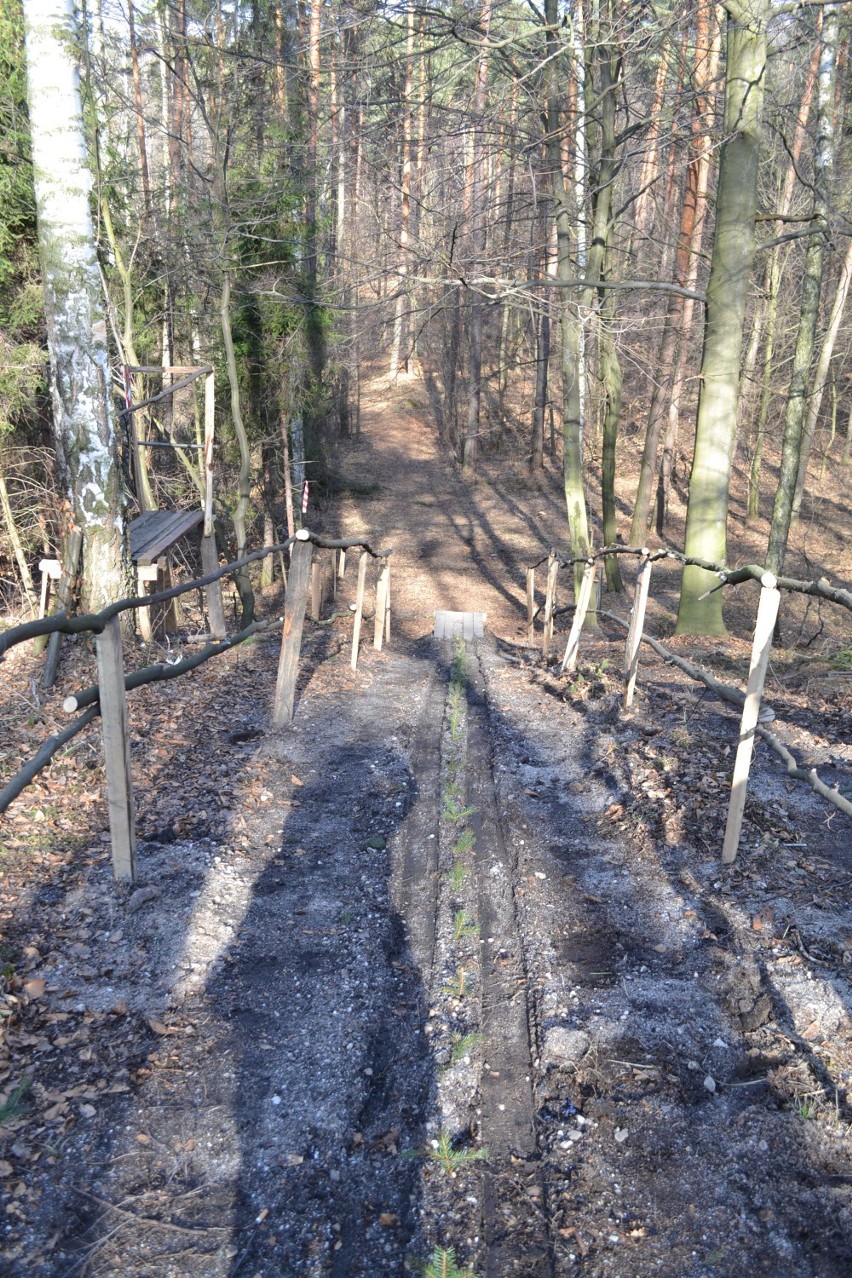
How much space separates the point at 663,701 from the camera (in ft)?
24.8

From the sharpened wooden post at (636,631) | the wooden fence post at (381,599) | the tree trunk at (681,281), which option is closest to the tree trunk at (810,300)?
the tree trunk at (681,281)

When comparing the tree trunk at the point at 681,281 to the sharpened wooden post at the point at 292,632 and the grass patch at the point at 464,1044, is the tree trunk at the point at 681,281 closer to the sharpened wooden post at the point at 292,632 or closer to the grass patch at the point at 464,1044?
the sharpened wooden post at the point at 292,632

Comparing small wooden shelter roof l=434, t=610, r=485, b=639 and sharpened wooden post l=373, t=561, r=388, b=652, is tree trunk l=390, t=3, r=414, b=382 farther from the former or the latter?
small wooden shelter roof l=434, t=610, r=485, b=639

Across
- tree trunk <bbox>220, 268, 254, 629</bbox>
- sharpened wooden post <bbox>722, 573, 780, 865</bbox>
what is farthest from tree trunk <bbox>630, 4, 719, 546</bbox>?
sharpened wooden post <bbox>722, 573, 780, 865</bbox>

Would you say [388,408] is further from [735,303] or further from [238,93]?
[735,303]

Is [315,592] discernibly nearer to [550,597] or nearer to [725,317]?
[550,597]

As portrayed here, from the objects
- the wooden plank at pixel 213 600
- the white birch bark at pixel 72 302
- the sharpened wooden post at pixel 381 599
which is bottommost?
the sharpened wooden post at pixel 381 599

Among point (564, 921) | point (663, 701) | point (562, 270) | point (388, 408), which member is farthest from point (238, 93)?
point (388, 408)

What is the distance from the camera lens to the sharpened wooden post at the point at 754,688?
4262 millimetres

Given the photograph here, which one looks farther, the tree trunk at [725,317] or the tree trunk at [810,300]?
the tree trunk at [810,300]

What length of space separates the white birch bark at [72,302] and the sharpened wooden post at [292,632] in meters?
2.06

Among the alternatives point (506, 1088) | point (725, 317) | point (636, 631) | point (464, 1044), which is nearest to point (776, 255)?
point (725, 317)

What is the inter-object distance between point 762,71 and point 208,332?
11.6 metres

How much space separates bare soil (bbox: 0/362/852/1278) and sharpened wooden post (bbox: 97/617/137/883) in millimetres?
233
